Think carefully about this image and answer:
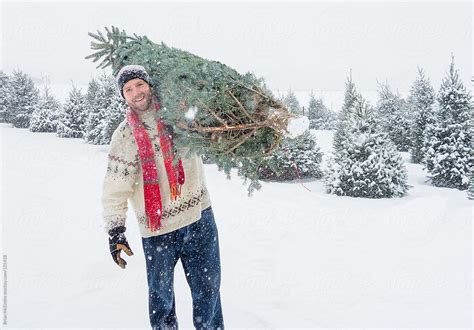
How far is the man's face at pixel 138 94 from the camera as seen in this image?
2.71 meters

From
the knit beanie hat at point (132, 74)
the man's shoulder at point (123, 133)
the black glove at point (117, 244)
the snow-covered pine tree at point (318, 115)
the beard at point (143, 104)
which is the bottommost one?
the black glove at point (117, 244)

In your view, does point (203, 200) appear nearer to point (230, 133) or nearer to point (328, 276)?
point (230, 133)

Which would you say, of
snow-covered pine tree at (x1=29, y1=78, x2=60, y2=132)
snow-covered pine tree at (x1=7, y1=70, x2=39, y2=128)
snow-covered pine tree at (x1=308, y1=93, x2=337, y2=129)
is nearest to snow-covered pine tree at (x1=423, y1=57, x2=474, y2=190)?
snow-covered pine tree at (x1=308, y1=93, x2=337, y2=129)

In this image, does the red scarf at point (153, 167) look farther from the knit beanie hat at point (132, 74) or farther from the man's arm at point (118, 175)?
the knit beanie hat at point (132, 74)

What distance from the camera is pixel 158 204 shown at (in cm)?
280

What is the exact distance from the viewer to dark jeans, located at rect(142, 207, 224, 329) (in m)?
2.88

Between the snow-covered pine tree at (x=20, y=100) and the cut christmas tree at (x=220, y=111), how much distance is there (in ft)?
71.2

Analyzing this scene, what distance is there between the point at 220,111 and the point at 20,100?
22.6 meters

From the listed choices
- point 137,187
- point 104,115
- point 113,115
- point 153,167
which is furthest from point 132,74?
point 104,115

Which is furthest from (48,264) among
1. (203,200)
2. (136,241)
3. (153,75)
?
(153,75)

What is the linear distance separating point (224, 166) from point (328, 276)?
247cm

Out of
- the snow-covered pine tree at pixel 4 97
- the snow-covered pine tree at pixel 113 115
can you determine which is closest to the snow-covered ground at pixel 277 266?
the snow-covered pine tree at pixel 113 115

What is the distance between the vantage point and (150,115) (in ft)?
9.16

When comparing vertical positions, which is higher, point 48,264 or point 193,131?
point 193,131
